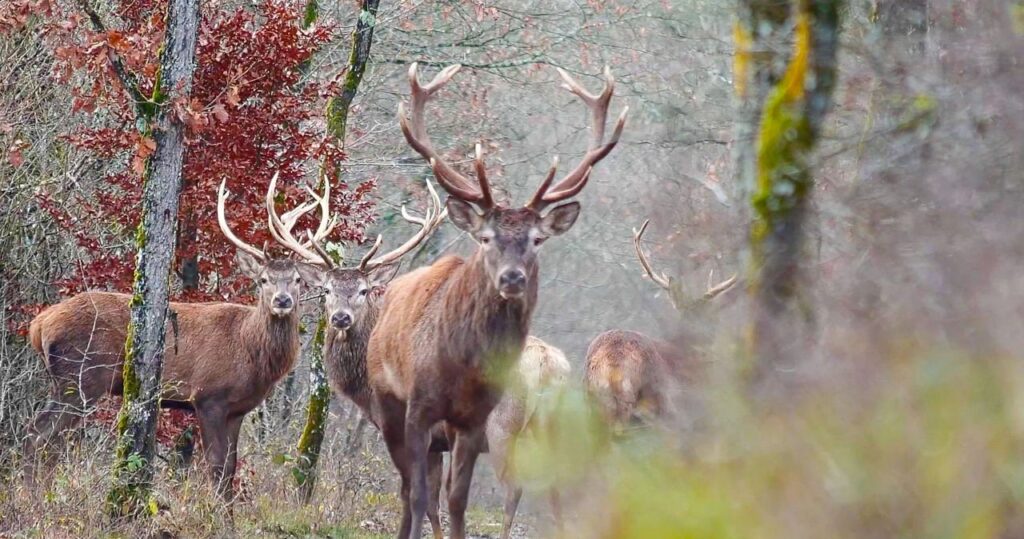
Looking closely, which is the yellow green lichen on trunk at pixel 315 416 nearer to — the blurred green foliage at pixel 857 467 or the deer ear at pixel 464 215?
the deer ear at pixel 464 215

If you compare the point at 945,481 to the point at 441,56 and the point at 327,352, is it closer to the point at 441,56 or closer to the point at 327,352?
the point at 327,352

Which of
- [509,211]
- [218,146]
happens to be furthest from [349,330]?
[509,211]

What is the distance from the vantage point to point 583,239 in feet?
65.4

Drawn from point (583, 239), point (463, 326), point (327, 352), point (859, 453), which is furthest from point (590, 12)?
point (859, 453)

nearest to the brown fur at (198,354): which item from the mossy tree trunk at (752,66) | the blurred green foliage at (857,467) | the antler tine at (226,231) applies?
the antler tine at (226,231)

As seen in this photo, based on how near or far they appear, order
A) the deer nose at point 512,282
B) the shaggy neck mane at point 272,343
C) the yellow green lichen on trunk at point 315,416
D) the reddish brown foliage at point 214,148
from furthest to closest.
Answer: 1. the yellow green lichen on trunk at point 315,416
2. the shaggy neck mane at point 272,343
3. the reddish brown foliage at point 214,148
4. the deer nose at point 512,282

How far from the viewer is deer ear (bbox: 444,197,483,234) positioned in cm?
883

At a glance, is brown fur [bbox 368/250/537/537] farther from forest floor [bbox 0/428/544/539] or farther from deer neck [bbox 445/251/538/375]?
forest floor [bbox 0/428/544/539]

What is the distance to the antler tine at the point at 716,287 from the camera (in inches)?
125

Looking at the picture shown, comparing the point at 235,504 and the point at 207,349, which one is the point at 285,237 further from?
the point at 235,504

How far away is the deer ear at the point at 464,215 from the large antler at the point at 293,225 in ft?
6.46

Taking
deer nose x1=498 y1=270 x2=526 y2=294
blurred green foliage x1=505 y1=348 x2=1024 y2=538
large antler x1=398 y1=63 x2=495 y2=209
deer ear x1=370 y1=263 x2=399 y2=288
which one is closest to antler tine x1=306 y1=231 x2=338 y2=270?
deer ear x1=370 y1=263 x2=399 y2=288

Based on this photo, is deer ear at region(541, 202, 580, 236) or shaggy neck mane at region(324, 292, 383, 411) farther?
shaggy neck mane at region(324, 292, 383, 411)

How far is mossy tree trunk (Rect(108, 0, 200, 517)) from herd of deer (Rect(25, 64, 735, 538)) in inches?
20.1
